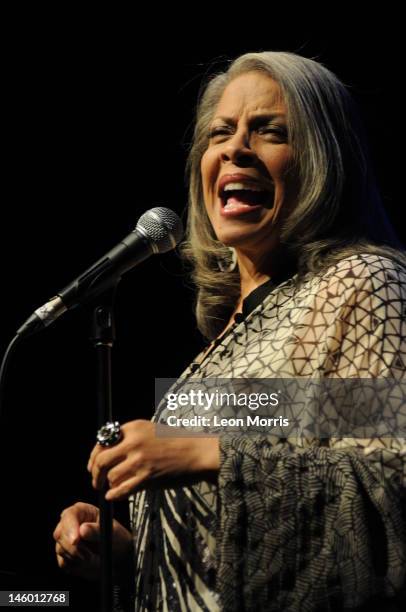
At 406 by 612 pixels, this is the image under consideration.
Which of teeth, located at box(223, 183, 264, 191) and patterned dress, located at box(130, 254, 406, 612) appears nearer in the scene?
patterned dress, located at box(130, 254, 406, 612)

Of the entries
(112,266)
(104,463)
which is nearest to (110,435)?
(104,463)

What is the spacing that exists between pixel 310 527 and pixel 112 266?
1.91ft

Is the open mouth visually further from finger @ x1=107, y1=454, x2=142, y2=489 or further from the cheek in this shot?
finger @ x1=107, y1=454, x2=142, y2=489

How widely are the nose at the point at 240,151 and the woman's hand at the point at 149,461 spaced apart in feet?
2.42

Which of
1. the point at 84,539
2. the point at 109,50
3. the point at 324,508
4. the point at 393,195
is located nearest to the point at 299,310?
the point at 324,508

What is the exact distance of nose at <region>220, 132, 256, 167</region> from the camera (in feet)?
6.08

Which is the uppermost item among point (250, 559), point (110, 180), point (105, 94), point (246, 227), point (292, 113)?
point (105, 94)

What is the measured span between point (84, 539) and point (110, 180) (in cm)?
143

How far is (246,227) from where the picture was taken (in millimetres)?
1878

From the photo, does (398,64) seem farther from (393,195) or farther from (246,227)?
(246,227)

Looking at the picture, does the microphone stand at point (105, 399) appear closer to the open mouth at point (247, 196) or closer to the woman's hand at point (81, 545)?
the woman's hand at point (81, 545)

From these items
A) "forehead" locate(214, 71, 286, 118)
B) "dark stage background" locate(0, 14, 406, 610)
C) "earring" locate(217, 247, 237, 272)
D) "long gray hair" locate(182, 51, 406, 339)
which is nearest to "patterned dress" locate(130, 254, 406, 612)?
"long gray hair" locate(182, 51, 406, 339)

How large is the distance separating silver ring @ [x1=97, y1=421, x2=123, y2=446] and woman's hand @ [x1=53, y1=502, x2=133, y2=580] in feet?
1.42

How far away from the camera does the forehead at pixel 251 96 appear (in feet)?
6.15
